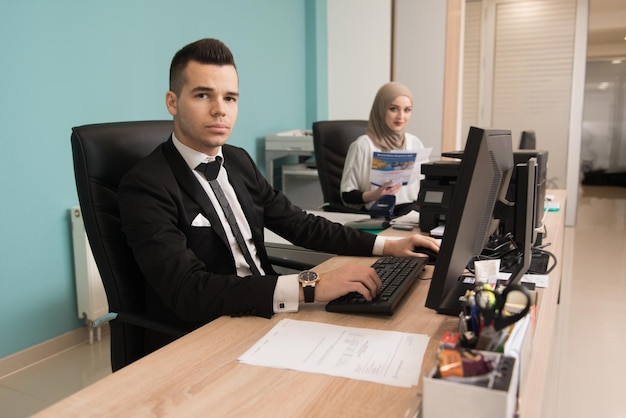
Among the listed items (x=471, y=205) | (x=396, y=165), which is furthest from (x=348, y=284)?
(x=396, y=165)

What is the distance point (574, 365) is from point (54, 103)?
107 inches

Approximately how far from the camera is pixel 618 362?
8.34 ft

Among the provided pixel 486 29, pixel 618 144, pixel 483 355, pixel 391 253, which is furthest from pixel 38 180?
pixel 618 144

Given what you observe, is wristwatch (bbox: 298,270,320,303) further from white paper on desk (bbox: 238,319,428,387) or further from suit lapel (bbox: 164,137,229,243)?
suit lapel (bbox: 164,137,229,243)

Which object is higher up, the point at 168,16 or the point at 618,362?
the point at 168,16

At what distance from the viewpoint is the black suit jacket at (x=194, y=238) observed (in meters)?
1.16

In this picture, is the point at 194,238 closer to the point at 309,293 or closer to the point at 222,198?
the point at 222,198

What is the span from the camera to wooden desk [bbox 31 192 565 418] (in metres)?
0.77

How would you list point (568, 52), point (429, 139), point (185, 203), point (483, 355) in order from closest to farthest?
point (483, 355) < point (185, 203) < point (429, 139) < point (568, 52)

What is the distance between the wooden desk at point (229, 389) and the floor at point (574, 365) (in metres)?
1.44

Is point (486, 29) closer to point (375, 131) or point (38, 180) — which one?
point (375, 131)

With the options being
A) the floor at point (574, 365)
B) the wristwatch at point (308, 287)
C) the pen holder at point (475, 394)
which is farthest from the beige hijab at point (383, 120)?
the pen holder at point (475, 394)

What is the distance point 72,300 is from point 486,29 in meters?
5.15

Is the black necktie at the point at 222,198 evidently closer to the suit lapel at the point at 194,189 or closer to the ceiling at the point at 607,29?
the suit lapel at the point at 194,189
